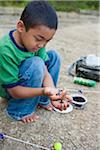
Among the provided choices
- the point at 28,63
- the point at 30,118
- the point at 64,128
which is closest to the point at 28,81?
the point at 28,63

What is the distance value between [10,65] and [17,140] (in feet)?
1.44

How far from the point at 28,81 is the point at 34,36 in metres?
0.28

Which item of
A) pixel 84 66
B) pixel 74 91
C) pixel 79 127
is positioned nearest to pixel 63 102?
pixel 79 127

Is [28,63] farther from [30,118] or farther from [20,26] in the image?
[30,118]

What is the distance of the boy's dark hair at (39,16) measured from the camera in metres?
2.04

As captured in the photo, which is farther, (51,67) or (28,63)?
(51,67)

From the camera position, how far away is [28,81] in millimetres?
2176

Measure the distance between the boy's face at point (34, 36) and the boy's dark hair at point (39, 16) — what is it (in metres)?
0.02

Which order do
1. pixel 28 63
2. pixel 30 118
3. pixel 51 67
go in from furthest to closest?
pixel 51 67 < pixel 30 118 < pixel 28 63

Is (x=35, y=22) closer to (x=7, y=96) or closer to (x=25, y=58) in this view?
(x=25, y=58)

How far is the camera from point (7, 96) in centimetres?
235

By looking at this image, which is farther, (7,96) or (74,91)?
(74,91)

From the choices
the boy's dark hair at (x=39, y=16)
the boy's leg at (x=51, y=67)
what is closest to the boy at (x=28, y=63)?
the boy's dark hair at (x=39, y=16)

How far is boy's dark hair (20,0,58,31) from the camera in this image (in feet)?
6.71
